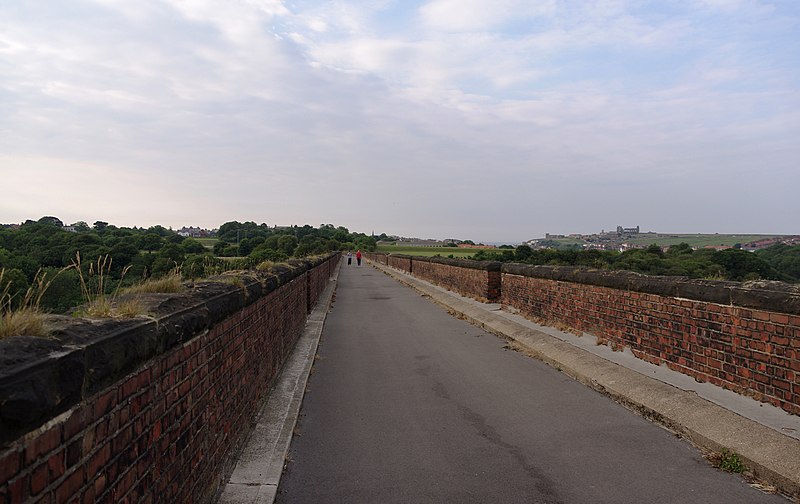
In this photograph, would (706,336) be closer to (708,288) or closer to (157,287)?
(708,288)

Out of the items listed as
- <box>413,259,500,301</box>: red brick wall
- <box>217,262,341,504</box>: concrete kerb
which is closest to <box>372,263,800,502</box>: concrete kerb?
<box>217,262,341,504</box>: concrete kerb

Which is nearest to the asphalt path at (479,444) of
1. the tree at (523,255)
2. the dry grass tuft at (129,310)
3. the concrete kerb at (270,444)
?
the concrete kerb at (270,444)

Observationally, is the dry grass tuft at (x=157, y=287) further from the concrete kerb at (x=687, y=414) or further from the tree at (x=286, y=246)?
the tree at (x=286, y=246)

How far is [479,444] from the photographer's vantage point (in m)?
5.58

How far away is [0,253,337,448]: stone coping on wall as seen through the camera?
1708 millimetres

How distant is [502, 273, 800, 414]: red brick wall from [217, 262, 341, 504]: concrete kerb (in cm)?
477

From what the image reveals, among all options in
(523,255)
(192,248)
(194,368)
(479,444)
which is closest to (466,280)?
(192,248)

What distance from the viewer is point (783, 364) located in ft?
18.1

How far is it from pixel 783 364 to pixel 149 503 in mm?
5639

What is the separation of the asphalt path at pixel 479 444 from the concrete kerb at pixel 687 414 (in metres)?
0.17

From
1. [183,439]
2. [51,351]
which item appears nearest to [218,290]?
[183,439]

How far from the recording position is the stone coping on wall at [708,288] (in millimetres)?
5645

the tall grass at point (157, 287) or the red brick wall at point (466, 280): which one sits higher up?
the tall grass at point (157, 287)

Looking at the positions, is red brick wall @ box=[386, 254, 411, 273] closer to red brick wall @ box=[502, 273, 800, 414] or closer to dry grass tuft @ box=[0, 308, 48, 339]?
red brick wall @ box=[502, 273, 800, 414]
